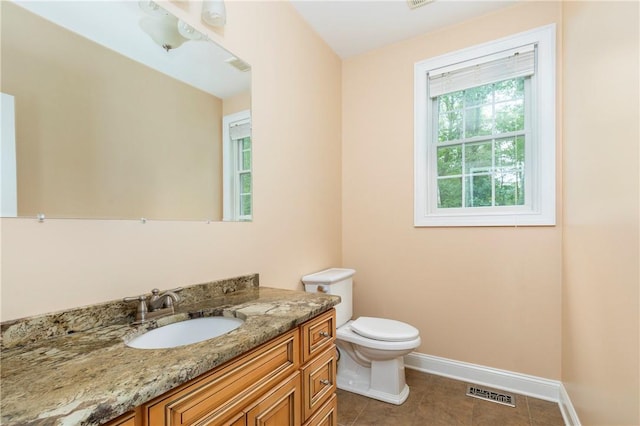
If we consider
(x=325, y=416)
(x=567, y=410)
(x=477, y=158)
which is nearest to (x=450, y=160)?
(x=477, y=158)

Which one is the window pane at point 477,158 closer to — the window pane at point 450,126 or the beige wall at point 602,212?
the window pane at point 450,126

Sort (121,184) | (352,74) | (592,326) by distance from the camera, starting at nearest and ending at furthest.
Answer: (121,184)
(592,326)
(352,74)

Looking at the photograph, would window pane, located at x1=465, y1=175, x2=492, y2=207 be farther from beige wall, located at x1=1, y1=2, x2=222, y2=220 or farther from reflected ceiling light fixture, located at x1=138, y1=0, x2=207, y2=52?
reflected ceiling light fixture, located at x1=138, y1=0, x2=207, y2=52

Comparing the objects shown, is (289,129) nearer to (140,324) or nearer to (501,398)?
(140,324)

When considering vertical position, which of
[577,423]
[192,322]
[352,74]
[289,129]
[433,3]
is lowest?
[577,423]

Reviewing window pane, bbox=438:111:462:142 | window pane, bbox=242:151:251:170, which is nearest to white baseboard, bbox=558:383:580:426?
window pane, bbox=438:111:462:142

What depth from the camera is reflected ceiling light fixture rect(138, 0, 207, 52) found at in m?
1.18

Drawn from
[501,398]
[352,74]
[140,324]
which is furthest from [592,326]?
[352,74]

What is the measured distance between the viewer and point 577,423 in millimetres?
1569

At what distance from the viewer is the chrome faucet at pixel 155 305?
106cm

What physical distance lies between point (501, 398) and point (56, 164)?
105 inches

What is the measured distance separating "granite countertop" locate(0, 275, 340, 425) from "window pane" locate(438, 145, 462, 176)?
1.80m

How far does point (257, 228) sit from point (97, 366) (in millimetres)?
1097

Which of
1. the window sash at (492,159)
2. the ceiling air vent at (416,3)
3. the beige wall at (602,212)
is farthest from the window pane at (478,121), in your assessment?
the ceiling air vent at (416,3)
